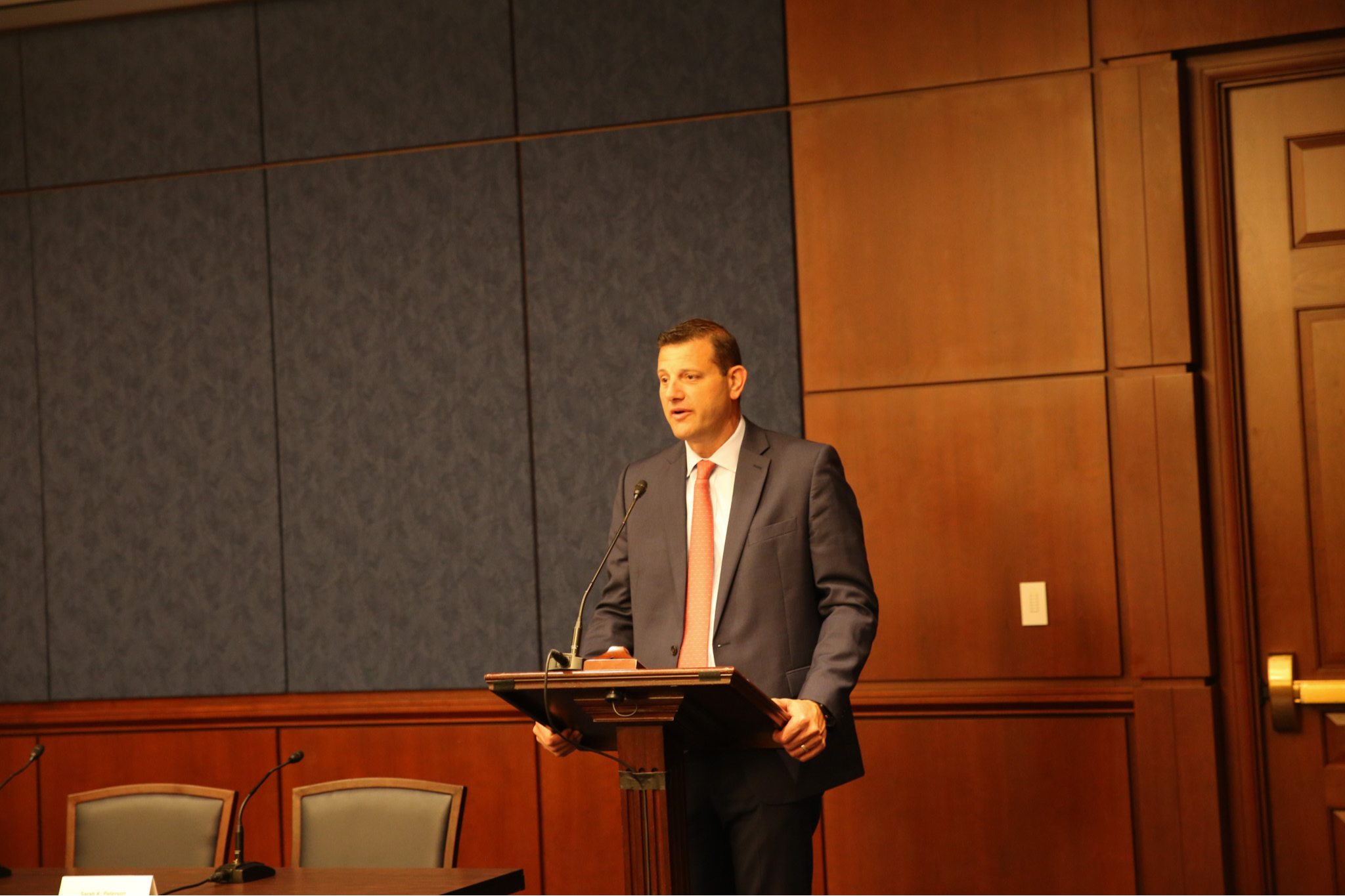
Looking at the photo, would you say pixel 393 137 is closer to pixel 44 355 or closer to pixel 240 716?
pixel 44 355

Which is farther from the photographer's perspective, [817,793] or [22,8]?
[22,8]

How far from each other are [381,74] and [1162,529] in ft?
9.80

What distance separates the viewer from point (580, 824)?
4.05 m

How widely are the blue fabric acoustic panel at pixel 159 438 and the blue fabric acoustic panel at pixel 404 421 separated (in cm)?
13

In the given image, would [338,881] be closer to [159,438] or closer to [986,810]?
[986,810]

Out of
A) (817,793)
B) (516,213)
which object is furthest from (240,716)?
(817,793)

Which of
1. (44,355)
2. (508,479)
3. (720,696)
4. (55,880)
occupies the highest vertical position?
(44,355)

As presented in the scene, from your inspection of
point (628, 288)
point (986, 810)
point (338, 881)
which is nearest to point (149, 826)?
point (338, 881)

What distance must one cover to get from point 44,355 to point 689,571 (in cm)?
298

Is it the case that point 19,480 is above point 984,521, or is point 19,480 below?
above

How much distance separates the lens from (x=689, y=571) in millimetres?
2816

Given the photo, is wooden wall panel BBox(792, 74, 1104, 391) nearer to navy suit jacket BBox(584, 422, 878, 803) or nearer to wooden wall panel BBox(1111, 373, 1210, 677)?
wooden wall panel BBox(1111, 373, 1210, 677)

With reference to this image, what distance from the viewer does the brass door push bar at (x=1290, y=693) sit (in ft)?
11.5

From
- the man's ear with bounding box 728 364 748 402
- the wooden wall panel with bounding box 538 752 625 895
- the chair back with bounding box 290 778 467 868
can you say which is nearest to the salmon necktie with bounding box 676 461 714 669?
the man's ear with bounding box 728 364 748 402
